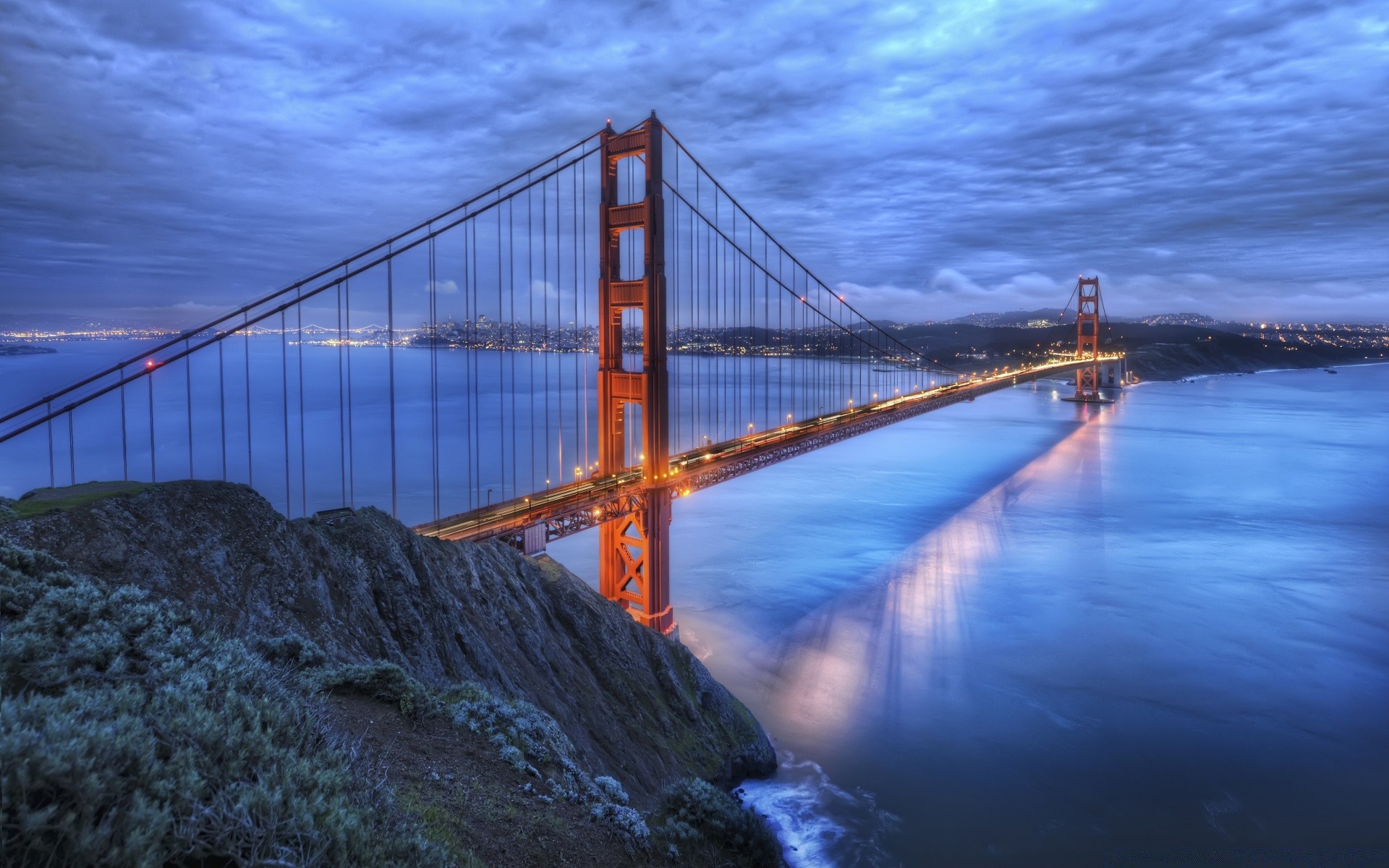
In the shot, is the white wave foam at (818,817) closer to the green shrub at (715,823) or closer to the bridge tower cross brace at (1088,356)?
the green shrub at (715,823)

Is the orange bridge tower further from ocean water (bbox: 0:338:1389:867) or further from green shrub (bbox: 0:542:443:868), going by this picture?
green shrub (bbox: 0:542:443:868)

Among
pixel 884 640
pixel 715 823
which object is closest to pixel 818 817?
pixel 715 823

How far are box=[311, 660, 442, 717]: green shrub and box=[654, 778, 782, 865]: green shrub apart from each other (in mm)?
2930

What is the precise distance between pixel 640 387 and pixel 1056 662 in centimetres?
1305

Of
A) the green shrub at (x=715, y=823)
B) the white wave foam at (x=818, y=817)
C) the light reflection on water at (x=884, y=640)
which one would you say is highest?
the green shrub at (x=715, y=823)

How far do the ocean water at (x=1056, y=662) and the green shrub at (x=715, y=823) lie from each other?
368 cm

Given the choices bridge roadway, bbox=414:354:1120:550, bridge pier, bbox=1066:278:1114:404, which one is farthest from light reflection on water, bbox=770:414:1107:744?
bridge pier, bbox=1066:278:1114:404

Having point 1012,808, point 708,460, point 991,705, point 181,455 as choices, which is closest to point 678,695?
point 1012,808

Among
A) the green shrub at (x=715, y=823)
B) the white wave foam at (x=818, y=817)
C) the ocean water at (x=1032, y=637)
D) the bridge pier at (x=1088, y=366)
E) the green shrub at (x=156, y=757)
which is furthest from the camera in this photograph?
the bridge pier at (x=1088, y=366)

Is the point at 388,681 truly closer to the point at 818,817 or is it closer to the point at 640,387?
the point at 818,817

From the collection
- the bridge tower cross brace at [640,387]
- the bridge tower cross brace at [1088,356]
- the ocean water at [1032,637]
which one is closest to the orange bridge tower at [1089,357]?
the bridge tower cross brace at [1088,356]

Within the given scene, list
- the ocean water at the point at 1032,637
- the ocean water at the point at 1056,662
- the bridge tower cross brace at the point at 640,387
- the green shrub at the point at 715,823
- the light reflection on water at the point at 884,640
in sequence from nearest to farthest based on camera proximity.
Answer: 1. the green shrub at the point at 715,823
2. the ocean water at the point at 1056,662
3. the ocean water at the point at 1032,637
4. the light reflection on water at the point at 884,640
5. the bridge tower cross brace at the point at 640,387

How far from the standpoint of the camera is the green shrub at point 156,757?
8.73 ft

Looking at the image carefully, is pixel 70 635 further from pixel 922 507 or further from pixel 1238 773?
pixel 922 507
